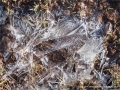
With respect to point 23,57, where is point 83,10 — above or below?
above

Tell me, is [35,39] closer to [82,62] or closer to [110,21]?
[82,62]

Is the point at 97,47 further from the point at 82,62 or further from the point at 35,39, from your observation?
the point at 35,39

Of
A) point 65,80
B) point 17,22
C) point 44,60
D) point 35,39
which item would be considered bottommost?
point 65,80

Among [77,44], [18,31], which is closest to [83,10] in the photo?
[77,44]
